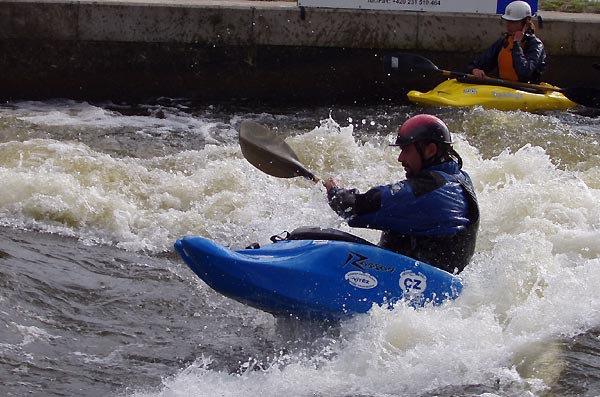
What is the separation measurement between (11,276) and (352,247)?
→ 221 centimetres

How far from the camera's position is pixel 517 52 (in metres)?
10.9

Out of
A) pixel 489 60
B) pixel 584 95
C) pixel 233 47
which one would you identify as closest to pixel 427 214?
pixel 489 60

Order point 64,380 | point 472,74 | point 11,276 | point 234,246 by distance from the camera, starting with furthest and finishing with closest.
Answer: point 472,74 → point 234,246 → point 11,276 → point 64,380

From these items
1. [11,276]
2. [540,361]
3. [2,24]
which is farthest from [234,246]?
[2,24]

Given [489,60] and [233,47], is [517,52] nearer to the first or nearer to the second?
[489,60]

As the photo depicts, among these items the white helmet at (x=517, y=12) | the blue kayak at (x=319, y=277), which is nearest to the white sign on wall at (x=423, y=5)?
the white helmet at (x=517, y=12)

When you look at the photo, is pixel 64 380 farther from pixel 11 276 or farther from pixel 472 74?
pixel 472 74

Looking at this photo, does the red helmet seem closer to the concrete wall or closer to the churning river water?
the churning river water

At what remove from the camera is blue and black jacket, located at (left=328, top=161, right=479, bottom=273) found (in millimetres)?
5203

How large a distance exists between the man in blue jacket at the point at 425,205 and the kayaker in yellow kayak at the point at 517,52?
5.92 metres

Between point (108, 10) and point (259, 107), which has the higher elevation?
point (108, 10)

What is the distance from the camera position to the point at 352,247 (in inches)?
203

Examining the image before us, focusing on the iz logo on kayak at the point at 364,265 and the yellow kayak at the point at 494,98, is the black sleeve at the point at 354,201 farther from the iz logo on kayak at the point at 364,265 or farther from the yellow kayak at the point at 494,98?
the yellow kayak at the point at 494,98

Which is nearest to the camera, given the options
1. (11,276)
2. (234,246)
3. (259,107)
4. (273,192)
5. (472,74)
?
(11,276)
